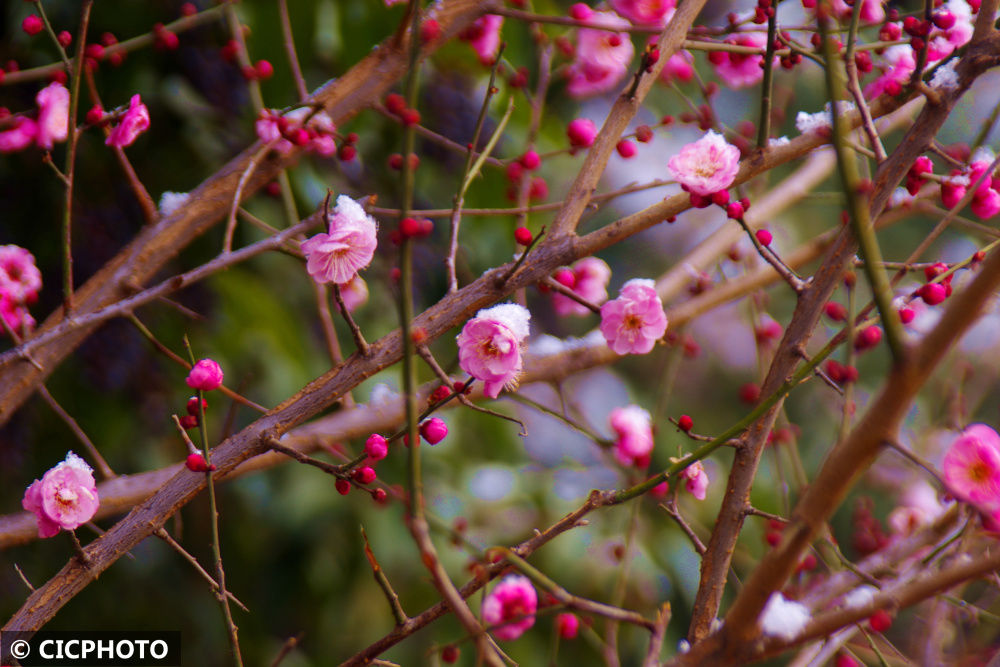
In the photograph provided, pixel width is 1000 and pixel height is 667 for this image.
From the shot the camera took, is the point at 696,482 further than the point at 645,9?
No

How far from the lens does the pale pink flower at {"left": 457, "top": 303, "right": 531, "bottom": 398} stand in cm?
82

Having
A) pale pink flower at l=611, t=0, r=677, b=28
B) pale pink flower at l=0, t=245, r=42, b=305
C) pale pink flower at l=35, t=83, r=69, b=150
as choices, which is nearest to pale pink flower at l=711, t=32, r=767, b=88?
pale pink flower at l=611, t=0, r=677, b=28

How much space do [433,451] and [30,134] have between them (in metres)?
1.01

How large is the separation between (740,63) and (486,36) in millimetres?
414

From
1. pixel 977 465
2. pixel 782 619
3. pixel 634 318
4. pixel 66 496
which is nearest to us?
pixel 782 619

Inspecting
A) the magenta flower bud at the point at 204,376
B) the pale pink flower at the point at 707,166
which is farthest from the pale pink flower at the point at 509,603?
the pale pink flower at the point at 707,166

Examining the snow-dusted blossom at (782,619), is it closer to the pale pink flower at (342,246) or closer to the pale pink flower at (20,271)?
the pale pink flower at (342,246)

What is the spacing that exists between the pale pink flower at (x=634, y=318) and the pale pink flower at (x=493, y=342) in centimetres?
13

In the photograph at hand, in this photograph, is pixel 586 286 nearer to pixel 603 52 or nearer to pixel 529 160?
pixel 529 160

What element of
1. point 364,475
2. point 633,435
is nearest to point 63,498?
point 364,475

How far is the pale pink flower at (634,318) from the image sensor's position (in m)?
0.92

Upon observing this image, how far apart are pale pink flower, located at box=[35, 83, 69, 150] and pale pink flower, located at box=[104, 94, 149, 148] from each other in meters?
0.10

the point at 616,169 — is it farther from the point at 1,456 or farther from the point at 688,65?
the point at 1,456

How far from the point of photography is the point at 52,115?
1.05 m
